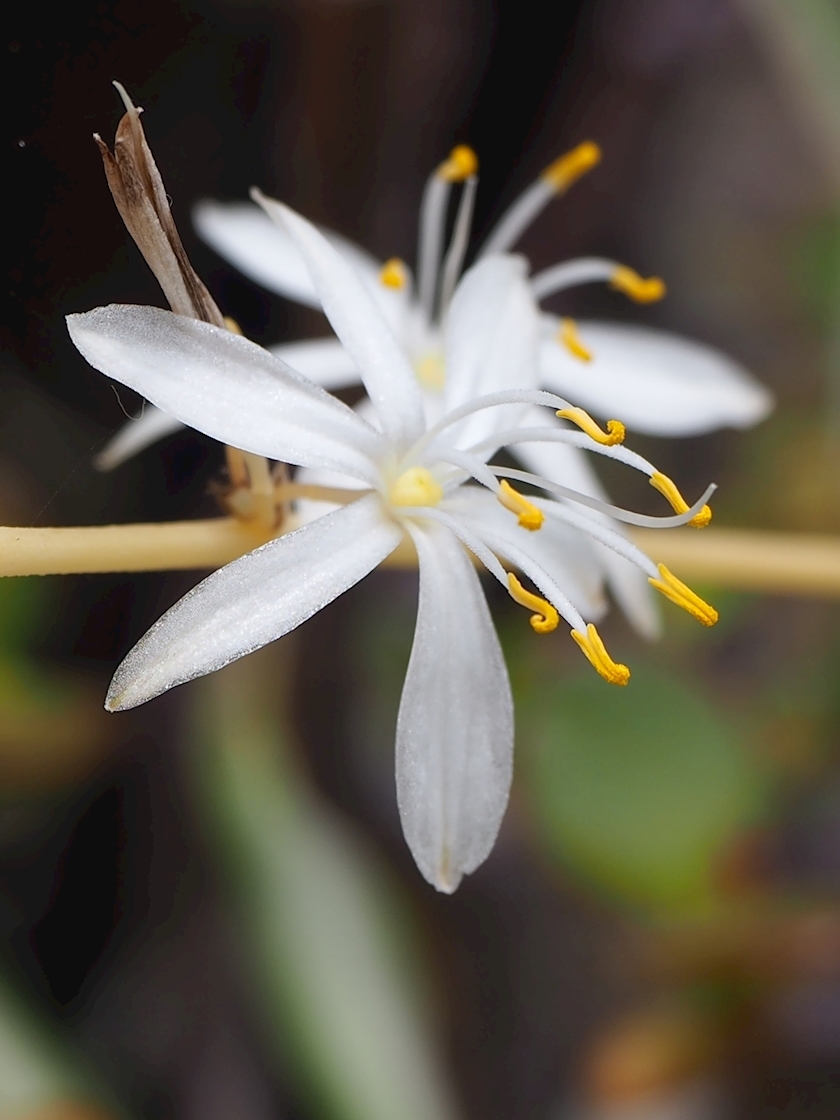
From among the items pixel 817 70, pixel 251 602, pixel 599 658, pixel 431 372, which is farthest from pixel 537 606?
pixel 817 70

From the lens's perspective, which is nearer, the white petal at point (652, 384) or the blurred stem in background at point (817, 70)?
the white petal at point (652, 384)

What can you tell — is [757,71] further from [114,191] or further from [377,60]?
[114,191]

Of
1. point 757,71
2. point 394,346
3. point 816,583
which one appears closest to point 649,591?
point 816,583

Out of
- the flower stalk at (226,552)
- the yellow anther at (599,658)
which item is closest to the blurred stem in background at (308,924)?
the flower stalk at (226,552)

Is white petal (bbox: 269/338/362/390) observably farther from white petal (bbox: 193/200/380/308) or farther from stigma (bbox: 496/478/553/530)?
stigma (bbox: 496/478/553/530)

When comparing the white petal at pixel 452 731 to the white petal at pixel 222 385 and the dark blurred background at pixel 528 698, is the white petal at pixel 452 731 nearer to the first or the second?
the white petal at pixel 222 385

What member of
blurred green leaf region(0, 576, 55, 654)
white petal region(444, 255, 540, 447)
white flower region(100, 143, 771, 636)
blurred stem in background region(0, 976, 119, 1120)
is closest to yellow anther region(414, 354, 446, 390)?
white flower region(100, 143, 771, 636)

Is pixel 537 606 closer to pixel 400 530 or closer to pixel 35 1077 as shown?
pixel 400 530
